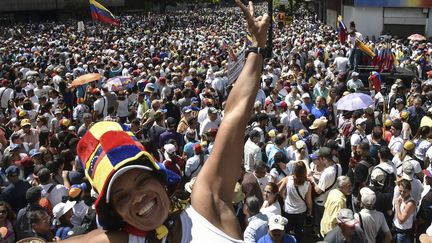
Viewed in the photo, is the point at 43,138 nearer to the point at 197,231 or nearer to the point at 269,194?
the point at 269,194

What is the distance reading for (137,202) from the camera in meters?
1.49

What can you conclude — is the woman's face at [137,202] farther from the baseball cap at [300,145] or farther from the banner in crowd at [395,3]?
the banner in crowd at [395,3]

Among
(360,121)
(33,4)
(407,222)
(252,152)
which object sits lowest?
(407,222)

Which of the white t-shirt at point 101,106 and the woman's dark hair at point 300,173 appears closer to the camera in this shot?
the woman's dark hair at point 300,173

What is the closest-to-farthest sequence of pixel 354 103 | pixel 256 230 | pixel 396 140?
pixel 256 230 < pixel 396 140 < pixel 354 103

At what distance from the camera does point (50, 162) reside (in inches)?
253

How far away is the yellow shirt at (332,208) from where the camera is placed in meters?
5.26

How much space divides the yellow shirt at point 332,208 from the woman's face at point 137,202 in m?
4.09

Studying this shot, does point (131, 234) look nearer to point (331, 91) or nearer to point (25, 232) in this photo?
point (25, 232)

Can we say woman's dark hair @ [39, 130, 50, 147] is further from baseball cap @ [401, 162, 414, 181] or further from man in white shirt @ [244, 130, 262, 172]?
baseball cap @ [401, 162, 414, 181]

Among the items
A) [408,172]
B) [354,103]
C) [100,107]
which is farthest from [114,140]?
[100,107]

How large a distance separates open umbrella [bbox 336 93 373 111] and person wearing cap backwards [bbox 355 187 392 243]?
3727 millimetres

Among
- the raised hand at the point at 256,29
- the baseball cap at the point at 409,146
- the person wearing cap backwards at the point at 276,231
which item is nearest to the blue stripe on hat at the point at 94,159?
the raised hand at the point at 256,29

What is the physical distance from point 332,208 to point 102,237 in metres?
4.24
